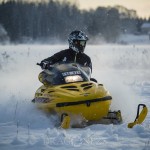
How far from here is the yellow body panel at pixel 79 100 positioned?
8508 millimetres

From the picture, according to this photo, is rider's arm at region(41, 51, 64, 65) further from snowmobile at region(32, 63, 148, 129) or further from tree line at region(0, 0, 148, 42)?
tree line at region(0, 0, 148, 42)

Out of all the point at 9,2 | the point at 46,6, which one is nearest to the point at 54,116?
the point at 9,2

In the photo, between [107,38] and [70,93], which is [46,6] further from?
[70,93]

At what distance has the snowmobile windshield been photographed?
366 inches

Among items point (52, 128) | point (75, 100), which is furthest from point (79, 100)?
point (52, 128)

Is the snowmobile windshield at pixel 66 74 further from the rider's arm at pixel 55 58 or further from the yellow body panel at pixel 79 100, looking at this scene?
the rider's arm at pixel 55 58

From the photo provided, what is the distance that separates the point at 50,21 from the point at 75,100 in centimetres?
6698

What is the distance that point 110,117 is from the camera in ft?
30.3

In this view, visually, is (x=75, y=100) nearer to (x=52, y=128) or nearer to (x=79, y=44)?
(x=52, y=128)

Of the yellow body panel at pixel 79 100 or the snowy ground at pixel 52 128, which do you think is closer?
the snowy ground at pixel 52 128

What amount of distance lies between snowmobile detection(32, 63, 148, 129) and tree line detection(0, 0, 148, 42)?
4690 cm

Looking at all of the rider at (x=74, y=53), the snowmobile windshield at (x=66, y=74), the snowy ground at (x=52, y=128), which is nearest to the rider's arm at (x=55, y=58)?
the rider at (x=74, y=53)

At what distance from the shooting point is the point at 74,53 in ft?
36.0

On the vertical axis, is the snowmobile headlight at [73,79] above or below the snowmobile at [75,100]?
above
